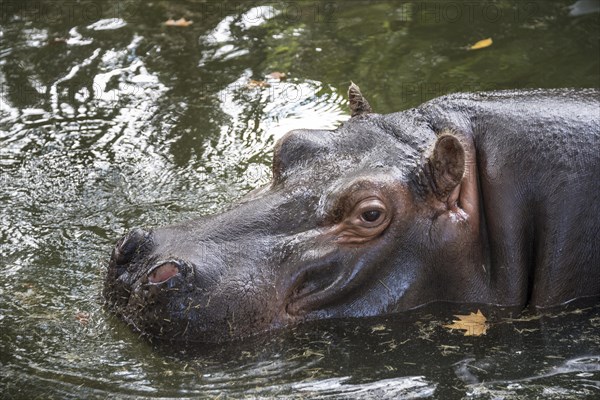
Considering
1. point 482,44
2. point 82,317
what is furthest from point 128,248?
point 482,44

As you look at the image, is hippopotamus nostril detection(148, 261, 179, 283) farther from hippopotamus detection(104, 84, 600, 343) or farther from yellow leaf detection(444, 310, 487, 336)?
yellow leaf detection(444, 310, 487, 336)

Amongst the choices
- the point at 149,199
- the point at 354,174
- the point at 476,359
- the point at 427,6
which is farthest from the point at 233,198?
the point at 427,6

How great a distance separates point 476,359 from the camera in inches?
227

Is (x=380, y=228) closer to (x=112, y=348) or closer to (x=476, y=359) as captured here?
(x=476, y=359)

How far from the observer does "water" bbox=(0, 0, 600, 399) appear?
5.59m

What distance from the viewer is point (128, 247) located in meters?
5.78

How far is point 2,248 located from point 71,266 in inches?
25.2

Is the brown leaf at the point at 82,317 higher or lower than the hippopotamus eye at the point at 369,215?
lower

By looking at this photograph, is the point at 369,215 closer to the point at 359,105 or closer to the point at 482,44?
the point at 359,105

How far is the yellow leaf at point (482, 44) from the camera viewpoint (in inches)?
444

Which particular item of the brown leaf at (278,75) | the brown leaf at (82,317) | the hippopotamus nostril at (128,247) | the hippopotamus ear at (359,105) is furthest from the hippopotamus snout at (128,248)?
the brown leaf at (278,75)

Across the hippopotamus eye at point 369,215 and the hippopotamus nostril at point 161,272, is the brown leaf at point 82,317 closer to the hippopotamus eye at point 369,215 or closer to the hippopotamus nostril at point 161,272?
the hippopotamus nostril at point 161,272

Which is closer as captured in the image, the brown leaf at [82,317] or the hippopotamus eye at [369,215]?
the hippopotamus eye at [369,215]

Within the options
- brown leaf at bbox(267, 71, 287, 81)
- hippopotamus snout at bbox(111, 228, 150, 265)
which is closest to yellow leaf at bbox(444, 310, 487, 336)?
hippopotamus snout at bbox(111, 228, 150, 265)
